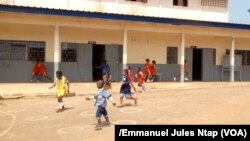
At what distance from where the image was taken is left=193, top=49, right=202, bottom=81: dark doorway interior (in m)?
27.0

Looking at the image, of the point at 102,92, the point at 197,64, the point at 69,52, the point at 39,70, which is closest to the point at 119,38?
the point at 69,52

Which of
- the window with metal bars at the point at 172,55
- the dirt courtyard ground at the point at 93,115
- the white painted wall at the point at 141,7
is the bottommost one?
the dirt courtyard ground at the point at 93,115

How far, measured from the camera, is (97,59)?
966 inches

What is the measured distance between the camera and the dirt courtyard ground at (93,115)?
10.7 m

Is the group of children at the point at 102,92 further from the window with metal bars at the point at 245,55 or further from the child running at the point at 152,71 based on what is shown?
the window with metal bars at the point at 245,55

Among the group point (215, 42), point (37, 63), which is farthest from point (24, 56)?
point (215, 42)

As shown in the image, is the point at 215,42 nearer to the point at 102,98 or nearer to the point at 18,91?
the point at 18,91

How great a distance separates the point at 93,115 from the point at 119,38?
11.3m

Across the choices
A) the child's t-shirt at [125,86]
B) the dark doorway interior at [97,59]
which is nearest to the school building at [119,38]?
the dark doorway interior at [97,59]

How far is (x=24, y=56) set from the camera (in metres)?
21.4

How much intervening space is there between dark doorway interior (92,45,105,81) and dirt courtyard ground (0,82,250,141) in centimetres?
730

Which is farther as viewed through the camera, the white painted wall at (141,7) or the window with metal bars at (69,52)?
the white painted wall at (141,7)

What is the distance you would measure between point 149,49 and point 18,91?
943 centimetres

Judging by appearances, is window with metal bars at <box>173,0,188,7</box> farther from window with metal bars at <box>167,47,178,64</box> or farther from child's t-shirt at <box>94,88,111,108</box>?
child's t-shirt at <box>94,88,111,108</box>
